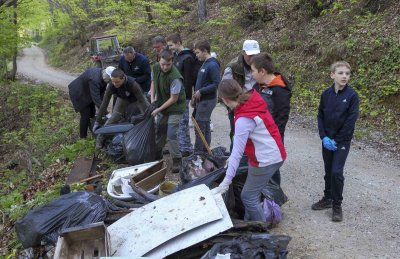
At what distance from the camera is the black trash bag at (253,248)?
3.39 metres

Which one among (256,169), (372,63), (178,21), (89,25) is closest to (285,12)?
(372,63)

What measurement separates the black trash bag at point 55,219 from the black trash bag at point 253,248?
1619mm

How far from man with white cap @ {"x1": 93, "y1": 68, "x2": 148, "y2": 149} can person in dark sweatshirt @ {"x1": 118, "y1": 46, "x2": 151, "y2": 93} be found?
100cm

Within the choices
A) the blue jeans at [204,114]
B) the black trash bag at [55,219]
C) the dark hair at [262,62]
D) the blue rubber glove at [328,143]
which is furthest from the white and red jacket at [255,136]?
the blue jeans at [204,114]

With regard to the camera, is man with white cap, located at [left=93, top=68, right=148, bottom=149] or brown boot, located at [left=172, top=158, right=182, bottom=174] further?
man with white cap, located at [left=93, top=68, right=148, bottom=149]

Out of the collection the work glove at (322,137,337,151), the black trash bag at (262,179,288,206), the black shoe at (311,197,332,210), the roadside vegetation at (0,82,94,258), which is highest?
the work glove at (322,137,337,151)

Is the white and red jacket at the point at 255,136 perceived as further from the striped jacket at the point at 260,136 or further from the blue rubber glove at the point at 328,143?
the blue rubber glove at the point at 328,143

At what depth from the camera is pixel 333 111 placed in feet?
14.8

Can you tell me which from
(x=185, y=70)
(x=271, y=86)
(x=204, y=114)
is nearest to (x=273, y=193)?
(x=271, y=86)

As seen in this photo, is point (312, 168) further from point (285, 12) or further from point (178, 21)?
point (178, 21)

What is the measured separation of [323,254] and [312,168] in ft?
8.66

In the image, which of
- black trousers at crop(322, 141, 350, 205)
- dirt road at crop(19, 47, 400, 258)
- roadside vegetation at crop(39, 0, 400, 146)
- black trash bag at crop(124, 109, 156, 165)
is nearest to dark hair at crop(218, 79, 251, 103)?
black trousers at crop(322, 141, 350, 205)

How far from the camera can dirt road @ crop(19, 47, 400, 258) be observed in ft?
13.8

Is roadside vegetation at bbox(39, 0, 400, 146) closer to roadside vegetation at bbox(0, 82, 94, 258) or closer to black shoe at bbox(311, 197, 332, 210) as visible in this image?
black shoe at bbox(311, 197, 332, 210)
